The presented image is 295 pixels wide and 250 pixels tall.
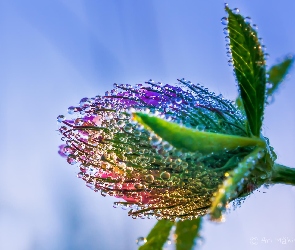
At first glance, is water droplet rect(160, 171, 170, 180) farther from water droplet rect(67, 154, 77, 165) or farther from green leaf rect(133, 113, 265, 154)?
water droplet rect(67, 154, 77, 165)

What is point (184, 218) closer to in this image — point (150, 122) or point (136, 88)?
point (136, 88)

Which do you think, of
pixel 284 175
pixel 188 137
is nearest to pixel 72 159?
pixel 188 137

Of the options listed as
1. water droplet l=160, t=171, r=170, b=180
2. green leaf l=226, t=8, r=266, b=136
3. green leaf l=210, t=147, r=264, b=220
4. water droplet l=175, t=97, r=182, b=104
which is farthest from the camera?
water droplet l=175, t=97, r=182, b=104

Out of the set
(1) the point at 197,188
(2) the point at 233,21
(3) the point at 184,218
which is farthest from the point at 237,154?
(2) the point at 233,21

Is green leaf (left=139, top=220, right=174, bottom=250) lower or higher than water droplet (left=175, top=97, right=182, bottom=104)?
lower

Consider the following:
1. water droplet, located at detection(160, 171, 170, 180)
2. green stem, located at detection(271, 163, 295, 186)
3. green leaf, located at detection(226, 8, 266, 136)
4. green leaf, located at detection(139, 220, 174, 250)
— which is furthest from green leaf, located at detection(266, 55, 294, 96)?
green leaf, located at detection(139, 220, 174, 250)

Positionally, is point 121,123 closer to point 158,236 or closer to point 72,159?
point 72,159

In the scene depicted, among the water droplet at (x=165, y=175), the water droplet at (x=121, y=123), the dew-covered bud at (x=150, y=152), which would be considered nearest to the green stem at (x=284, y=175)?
the dew-covered bud at (x=150, y=152)
